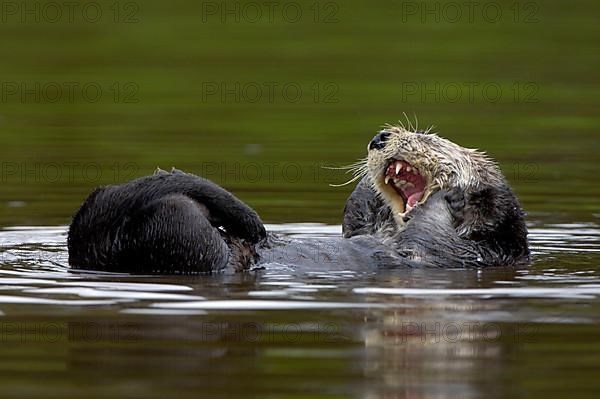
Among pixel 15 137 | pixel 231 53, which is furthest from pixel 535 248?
pixel 231 53

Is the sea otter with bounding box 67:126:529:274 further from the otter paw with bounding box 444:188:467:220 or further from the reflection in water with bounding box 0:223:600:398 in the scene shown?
the reflection in water with bounding box 0:223:600:398

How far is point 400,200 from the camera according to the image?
360 inches

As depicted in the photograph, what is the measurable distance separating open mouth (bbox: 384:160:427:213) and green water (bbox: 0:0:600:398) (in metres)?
0.85

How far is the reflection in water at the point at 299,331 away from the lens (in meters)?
5.76

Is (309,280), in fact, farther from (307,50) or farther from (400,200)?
(307,50)

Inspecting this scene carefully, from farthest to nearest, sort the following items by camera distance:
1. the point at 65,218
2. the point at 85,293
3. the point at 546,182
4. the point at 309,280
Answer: the point at 546,182 < the point at 65,218 < the point at 309,280 < the point at 85,293

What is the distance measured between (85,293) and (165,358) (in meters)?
1.42

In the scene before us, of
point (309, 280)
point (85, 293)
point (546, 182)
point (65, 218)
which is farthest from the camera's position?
point (546, 182)

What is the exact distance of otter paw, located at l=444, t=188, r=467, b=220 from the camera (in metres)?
8.97

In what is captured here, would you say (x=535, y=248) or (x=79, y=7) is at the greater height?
(x=79, y=7)

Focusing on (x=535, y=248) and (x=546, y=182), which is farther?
(x=546, y=182)

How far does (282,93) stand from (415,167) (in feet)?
29.3

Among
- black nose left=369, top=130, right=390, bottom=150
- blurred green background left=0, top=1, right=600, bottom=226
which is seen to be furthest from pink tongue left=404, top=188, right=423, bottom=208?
blurred green background left=0, top=1, right=600, bottom=226

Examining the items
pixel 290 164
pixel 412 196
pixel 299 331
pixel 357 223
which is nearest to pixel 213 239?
pixel 299 331
